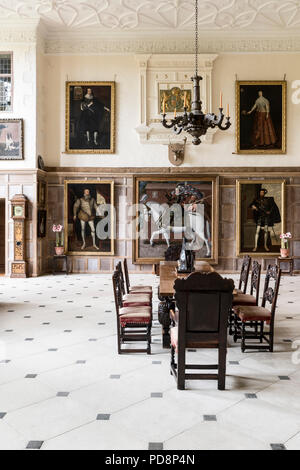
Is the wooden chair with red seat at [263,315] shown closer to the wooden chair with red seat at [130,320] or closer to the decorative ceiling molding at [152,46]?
the wooden chair with red seat at [130,320]

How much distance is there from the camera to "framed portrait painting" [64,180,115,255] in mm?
13141

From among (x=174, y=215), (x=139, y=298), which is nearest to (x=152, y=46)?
(x=174, y=215)

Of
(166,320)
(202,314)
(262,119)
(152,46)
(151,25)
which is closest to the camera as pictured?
(202,314)

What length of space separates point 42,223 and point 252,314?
875cm

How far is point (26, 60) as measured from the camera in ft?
40.5

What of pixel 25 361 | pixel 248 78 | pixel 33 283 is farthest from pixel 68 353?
pixel 248 78

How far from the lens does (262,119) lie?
13086 mm

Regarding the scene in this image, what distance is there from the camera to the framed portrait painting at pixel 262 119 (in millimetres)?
13078

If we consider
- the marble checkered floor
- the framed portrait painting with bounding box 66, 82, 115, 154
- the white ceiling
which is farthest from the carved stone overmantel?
the marble checkered floor

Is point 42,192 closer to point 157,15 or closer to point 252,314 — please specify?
point 157,15

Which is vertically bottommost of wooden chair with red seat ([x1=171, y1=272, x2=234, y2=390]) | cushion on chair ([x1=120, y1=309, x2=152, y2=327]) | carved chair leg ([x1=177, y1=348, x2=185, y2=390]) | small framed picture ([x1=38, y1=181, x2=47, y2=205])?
carved chair leg ([x1=177, y1=348, x2=185, y2=390])

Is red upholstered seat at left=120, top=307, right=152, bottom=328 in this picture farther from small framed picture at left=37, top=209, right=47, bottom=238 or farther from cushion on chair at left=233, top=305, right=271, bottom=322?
small framed picture at left=37, top=209, right=47, bottom=238

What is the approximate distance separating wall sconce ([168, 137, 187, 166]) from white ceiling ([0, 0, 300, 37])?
356 centimetres

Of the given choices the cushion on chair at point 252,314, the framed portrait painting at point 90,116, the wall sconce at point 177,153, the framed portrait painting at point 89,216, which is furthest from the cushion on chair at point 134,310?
the framed portrait painting at point 90,116
